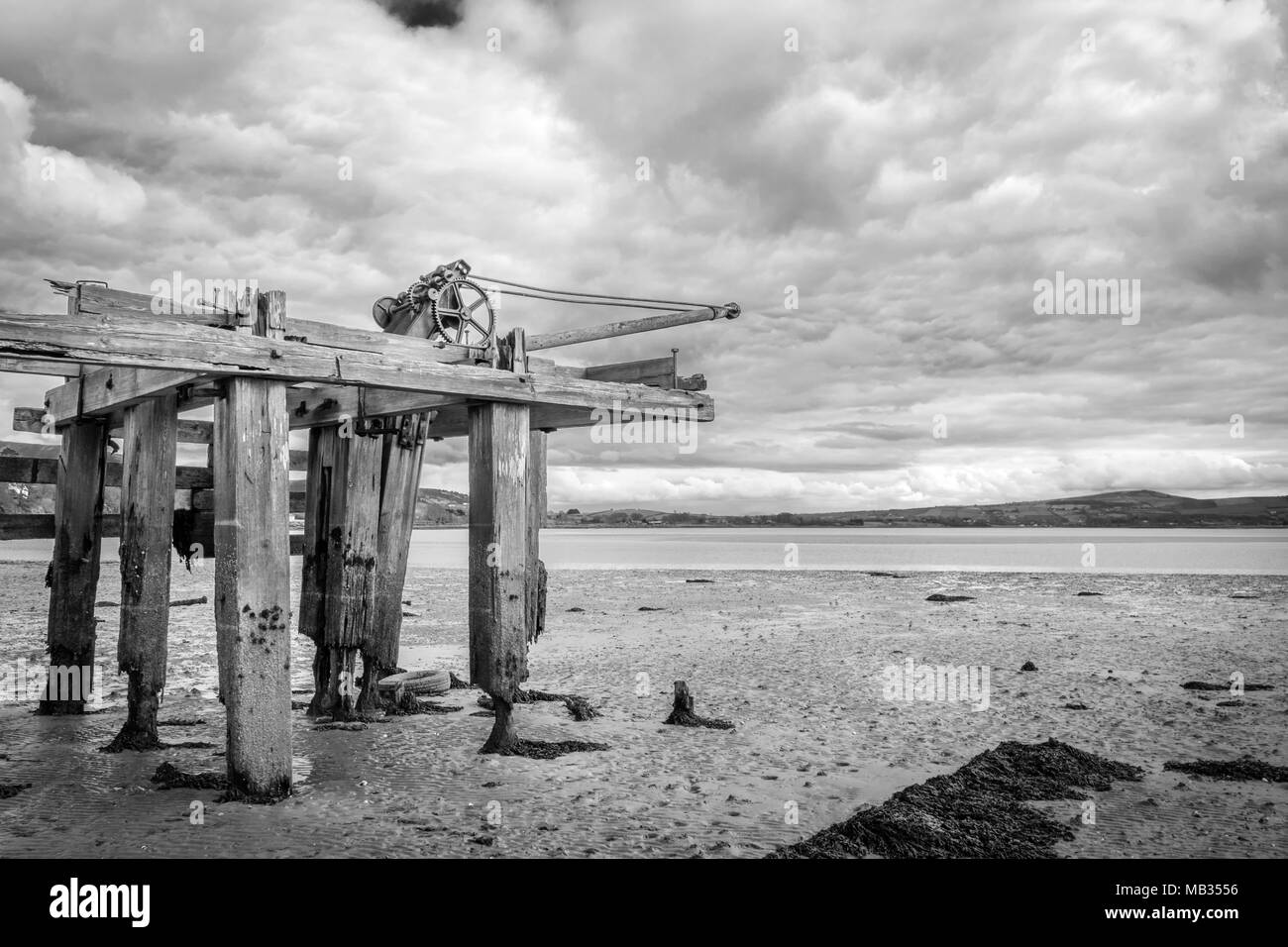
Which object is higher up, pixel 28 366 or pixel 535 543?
pixel 28 366

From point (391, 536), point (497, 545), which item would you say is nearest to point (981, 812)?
point (497, 545)

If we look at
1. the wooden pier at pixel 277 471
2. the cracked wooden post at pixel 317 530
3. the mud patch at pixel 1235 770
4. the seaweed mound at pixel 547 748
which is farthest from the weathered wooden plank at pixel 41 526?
the mud patch at pixel 1235 770

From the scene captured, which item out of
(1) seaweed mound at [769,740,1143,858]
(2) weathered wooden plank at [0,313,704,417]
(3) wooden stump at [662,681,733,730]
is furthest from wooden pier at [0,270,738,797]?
(1) seaweed mound at [769,740,1143,858]

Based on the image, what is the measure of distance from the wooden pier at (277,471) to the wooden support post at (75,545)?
2 cm

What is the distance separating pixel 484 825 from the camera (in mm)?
7074

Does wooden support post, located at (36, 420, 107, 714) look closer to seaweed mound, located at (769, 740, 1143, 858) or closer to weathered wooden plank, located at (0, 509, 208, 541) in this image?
weathered wooden plank, located at (0, 509, 208, 541)

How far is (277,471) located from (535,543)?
16.9 feet

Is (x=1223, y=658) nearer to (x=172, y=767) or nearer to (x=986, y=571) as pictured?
(x=172, y=767)

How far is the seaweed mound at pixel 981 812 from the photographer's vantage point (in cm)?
653

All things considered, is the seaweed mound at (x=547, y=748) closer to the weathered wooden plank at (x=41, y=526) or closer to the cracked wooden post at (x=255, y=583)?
the cracked wooden post at (x=255, y=583)

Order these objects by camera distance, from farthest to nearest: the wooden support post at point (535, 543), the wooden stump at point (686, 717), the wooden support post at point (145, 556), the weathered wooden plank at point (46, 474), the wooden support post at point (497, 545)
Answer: the wooden support post at point (535, 543), the weathered wooden plank at point (46, 474), the wooden stump at point (686, 717), the wooden support post at point (145, 556), the wooden support post at point (497, 545)

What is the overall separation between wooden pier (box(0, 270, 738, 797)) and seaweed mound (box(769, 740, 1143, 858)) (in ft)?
12.4

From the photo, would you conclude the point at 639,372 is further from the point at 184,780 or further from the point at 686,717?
the point at 184,780

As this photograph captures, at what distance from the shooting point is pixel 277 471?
299 inches
